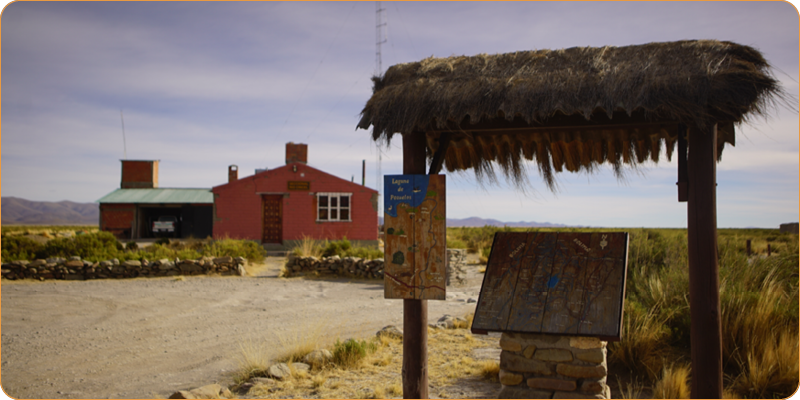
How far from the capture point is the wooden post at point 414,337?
17.3ft

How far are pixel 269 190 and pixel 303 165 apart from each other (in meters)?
2.03

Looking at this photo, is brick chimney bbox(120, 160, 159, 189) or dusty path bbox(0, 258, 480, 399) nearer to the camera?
dusty path bbox(0, 258, 480, 399)

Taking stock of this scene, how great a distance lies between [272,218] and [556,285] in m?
21.5

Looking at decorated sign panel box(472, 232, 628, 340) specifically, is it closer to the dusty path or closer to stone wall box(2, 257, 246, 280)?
the dusty path

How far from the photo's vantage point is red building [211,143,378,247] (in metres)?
24.8

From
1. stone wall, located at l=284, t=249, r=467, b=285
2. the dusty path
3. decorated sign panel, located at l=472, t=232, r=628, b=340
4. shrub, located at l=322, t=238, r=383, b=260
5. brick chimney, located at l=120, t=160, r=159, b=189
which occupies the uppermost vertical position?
brick chimney, located at l=120, t=160, r=159, b=189

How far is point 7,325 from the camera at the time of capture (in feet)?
30.9

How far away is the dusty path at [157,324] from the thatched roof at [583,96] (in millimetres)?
4124

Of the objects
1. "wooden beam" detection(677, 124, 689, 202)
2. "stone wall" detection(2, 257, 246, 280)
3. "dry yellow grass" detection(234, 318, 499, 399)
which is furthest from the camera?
"stone wall" detection(2, 257, 246, 280)

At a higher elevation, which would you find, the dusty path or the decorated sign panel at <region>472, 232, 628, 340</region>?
the decorated sign panel at <region>472, 232, 628, 340</region>

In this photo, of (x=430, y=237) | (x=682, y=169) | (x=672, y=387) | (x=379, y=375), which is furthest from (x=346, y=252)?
(x=682, y=169)

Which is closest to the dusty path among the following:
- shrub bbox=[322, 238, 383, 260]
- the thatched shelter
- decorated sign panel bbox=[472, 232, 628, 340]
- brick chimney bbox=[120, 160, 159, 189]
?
shrub bbox=[322, 238, 383, 260]

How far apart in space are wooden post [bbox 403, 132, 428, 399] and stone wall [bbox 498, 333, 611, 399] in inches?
32.3

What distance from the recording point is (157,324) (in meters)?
9.73
